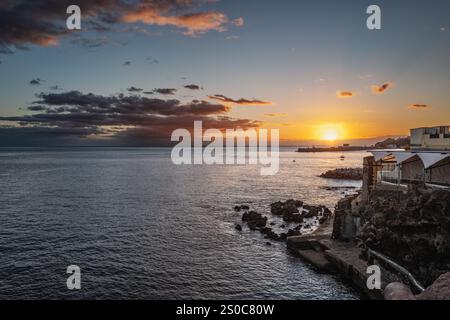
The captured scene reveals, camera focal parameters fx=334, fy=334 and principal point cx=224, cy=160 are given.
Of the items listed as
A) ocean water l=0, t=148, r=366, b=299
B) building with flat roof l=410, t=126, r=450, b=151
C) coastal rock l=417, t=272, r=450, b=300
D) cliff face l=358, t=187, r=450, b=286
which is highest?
building with flat roof l=410, t=126, r=450, b=151

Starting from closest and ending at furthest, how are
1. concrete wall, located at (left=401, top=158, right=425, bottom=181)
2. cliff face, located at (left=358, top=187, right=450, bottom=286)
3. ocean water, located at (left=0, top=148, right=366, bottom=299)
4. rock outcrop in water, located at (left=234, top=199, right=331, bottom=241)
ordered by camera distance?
1. cliff face, located at (left=358, top=187, right=450, bottom=286)
2. ocean water, located at (left=0, top=148, right=366, bottom=299)
3. concrete wall, located at (left=401, top=158, right=425, bottom=181)
4. rock outcrop in water, located at (left=234, top=199, right=331, bottom=241)

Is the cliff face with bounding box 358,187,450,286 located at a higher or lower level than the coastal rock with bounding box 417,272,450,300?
lower

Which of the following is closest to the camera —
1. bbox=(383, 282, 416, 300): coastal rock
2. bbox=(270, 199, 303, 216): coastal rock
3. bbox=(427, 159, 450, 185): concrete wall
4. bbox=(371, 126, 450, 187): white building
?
bbox=(383, 282, 416, 300): coastal rock

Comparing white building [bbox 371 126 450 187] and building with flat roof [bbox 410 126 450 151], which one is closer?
white building [bbox 371 126 450 187]

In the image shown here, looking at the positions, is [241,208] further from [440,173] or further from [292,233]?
[440,173]

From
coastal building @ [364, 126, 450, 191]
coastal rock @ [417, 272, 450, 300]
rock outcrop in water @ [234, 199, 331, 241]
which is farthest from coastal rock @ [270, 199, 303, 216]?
coastal rock @ [417, 272, 450, 300]

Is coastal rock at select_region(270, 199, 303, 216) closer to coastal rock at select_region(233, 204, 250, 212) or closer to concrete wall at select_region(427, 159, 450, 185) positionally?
coastal rock at select_region(233, 204, 250, 212)
